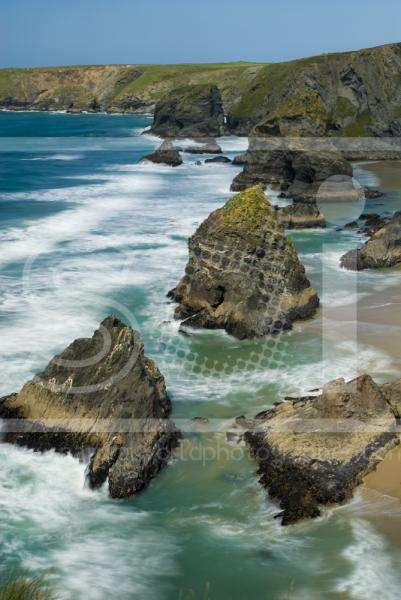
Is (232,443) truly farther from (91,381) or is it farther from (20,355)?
(20,355)

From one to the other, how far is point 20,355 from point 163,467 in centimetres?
805

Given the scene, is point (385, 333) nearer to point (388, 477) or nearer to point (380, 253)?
point (388, 477)

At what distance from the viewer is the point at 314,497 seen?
1299cm

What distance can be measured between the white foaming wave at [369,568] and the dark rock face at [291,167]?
38.6 m

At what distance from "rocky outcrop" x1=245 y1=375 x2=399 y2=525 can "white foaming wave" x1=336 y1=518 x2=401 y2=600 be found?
3.15ft

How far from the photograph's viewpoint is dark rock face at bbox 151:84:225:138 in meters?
102

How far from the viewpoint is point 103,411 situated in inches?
604

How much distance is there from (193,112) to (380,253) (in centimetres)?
7700

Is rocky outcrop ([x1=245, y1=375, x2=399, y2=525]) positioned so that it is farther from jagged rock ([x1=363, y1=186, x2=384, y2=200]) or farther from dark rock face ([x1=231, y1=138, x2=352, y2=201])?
jagged rock ([x1=363, y1=186, x2=384, y2=200])

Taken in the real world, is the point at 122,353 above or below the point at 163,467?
above

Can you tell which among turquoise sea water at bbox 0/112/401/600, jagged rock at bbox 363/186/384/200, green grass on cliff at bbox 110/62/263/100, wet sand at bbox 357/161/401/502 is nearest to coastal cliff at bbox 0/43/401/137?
jagged rock at bbox 363/186/384/200

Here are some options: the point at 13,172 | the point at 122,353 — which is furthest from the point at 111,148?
the point at 122,353

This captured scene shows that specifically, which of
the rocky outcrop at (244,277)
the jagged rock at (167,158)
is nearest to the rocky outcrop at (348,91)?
the jagged rock at (167,158)

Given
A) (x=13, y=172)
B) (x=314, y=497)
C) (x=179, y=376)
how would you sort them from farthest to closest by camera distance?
(x=13, y=172) → (x=179, y=376) → (x=314, y=497)
